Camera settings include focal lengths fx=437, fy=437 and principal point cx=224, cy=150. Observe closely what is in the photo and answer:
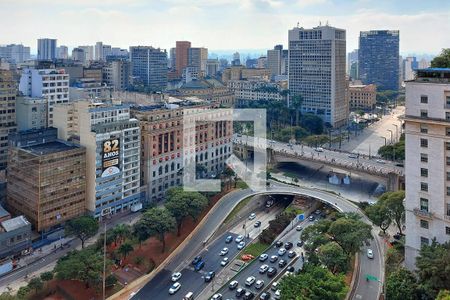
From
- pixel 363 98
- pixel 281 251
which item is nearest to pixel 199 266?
pixel 281 251

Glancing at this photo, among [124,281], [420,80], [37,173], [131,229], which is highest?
[420,80]

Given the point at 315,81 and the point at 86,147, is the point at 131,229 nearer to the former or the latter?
the point at 86,147

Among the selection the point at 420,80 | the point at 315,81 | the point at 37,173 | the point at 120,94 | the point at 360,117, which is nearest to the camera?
the point at 420,80

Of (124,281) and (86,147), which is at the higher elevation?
(86,147)

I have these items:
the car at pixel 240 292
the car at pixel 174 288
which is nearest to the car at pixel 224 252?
the car at pixel 174 288

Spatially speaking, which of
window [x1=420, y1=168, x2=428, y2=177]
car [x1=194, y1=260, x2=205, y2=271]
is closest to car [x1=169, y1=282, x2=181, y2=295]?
car [x1=194, y1=260, x2=205, y2=271]

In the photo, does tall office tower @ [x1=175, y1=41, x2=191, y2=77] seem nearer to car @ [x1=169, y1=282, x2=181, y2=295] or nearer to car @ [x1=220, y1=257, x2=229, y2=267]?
car @ [x1=220, y1=257, x2=229, y2=267]

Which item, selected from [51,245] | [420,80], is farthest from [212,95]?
[420,80]
